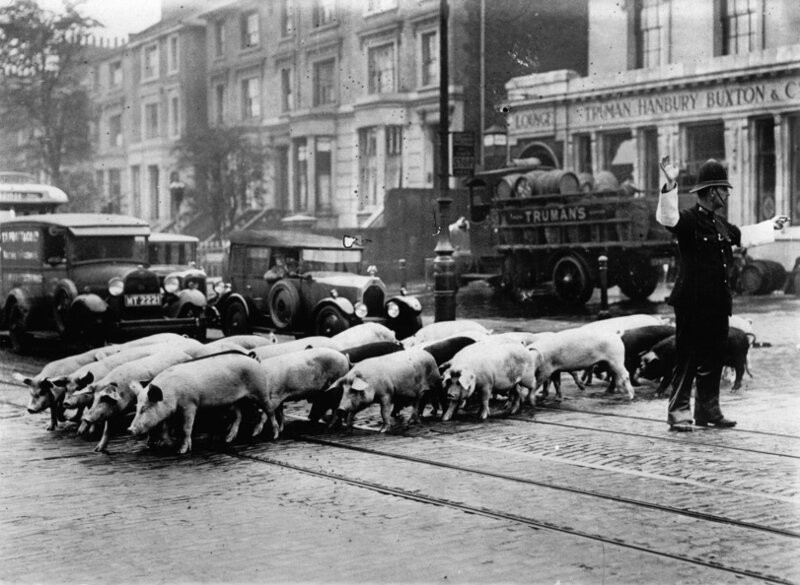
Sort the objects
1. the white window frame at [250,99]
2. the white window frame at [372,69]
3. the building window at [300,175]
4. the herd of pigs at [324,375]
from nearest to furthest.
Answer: the herd of pigs at [324,375], the white window frame at [372,69], the building window at [300,175], the white window frame at [250,99]

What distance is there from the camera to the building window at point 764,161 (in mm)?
28478

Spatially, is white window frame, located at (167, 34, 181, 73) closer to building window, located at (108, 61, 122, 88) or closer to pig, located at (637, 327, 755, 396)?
building window, located at (108, 61, 122, 88)

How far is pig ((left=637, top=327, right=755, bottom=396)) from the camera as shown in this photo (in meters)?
11.2

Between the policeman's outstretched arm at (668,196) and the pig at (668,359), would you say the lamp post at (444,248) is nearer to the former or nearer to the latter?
the pig at (668,359)

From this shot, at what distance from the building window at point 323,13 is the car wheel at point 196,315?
25680 mm

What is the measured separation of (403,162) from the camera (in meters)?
38.1

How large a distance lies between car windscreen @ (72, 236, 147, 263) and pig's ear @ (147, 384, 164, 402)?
9268mm

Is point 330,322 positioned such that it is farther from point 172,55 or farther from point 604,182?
point 172,55

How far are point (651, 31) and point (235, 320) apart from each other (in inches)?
759

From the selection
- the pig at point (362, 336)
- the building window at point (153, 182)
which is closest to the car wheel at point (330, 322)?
the pig at point (362, 336)

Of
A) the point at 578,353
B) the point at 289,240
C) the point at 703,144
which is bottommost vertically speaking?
the point at 578,353

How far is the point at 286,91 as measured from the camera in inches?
1686

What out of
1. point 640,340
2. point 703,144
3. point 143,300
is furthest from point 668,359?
point 703,144

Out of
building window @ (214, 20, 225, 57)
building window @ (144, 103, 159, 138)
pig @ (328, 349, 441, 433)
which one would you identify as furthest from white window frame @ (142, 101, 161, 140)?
pig @ (328, 349, 441, 433)
